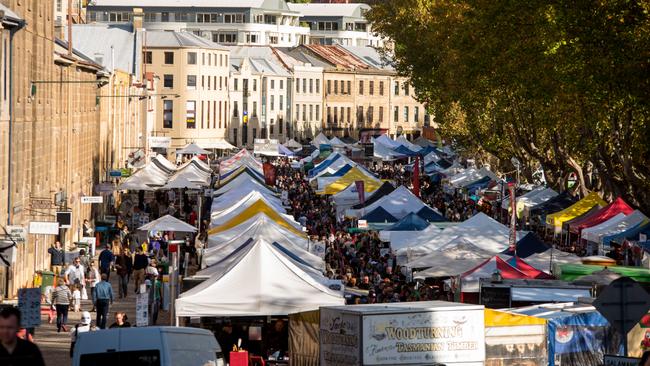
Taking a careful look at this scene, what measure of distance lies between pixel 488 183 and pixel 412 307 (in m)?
45.4

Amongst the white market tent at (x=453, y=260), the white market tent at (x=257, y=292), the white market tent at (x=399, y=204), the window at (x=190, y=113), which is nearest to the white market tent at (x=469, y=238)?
the white market tent at (x=453, y=260)

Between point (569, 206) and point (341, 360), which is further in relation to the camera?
point (569, 206)

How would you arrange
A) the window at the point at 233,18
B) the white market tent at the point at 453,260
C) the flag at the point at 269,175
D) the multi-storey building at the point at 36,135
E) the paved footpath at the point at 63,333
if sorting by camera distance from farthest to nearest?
the window at the point at 233,18 < the flag at the point at 269,175 < the multi-storey building at the point at 36,135 < the white market tent at the point at 453,260 < the paved footpath at the point at 63,333

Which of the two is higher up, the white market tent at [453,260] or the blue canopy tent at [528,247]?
the blue canopy tent at [528,247]

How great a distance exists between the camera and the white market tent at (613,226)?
119 feet

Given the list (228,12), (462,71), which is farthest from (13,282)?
(228,12)

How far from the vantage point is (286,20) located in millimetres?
186250

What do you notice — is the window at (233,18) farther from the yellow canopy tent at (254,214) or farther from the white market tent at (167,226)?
the yellow canopy tent at (254,214)

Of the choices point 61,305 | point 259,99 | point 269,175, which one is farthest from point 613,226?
point 259,99

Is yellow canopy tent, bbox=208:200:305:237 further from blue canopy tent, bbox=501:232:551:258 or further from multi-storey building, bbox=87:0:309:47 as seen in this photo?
multi-storey building, bbox=87:0:309:47

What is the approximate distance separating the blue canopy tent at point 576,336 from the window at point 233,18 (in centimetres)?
15871

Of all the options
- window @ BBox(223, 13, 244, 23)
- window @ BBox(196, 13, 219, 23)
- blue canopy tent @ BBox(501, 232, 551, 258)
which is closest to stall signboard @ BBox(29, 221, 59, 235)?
blue canopy tent @ BBox(501, 232, 551, 258)

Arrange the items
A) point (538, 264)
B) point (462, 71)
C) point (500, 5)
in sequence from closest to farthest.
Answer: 1. point (538, 264)
2. point (500, 5)
3. point (462, 71)

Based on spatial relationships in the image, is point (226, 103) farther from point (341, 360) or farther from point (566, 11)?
point (341, 360)
